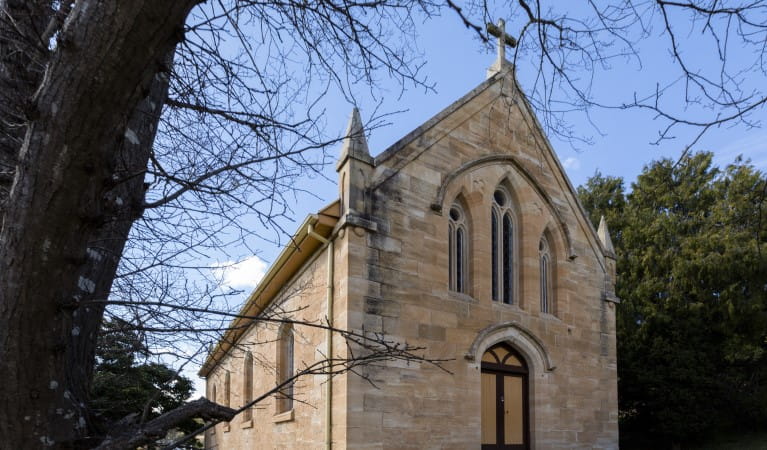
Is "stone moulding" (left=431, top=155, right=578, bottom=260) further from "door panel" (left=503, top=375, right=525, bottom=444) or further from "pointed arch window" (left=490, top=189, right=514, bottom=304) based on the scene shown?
"door panel" (left=503, top=375, right=525, bottom=444)

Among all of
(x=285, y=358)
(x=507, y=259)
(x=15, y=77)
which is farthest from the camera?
(x=285, y=358)

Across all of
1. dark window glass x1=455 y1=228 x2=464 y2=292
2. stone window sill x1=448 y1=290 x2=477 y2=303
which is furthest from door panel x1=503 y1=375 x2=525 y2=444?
dark window glass x1=455 y1=228 x2=464 y2=292

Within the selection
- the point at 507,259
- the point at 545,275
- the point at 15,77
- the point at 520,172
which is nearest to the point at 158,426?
the point at 15,77

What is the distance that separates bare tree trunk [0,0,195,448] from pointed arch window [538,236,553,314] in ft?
40.0

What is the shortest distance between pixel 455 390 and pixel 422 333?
1248 mm

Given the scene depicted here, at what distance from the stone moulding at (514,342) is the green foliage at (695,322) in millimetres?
11963

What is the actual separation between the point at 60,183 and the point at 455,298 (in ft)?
31.5

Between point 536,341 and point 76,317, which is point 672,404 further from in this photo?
point 76,317

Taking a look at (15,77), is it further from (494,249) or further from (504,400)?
(504,400)

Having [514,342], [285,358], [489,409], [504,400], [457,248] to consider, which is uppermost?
[457,248]

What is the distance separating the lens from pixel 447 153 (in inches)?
473

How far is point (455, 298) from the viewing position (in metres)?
11.4

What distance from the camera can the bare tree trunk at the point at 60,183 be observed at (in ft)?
7.11

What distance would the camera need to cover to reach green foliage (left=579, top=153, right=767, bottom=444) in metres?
22.5
